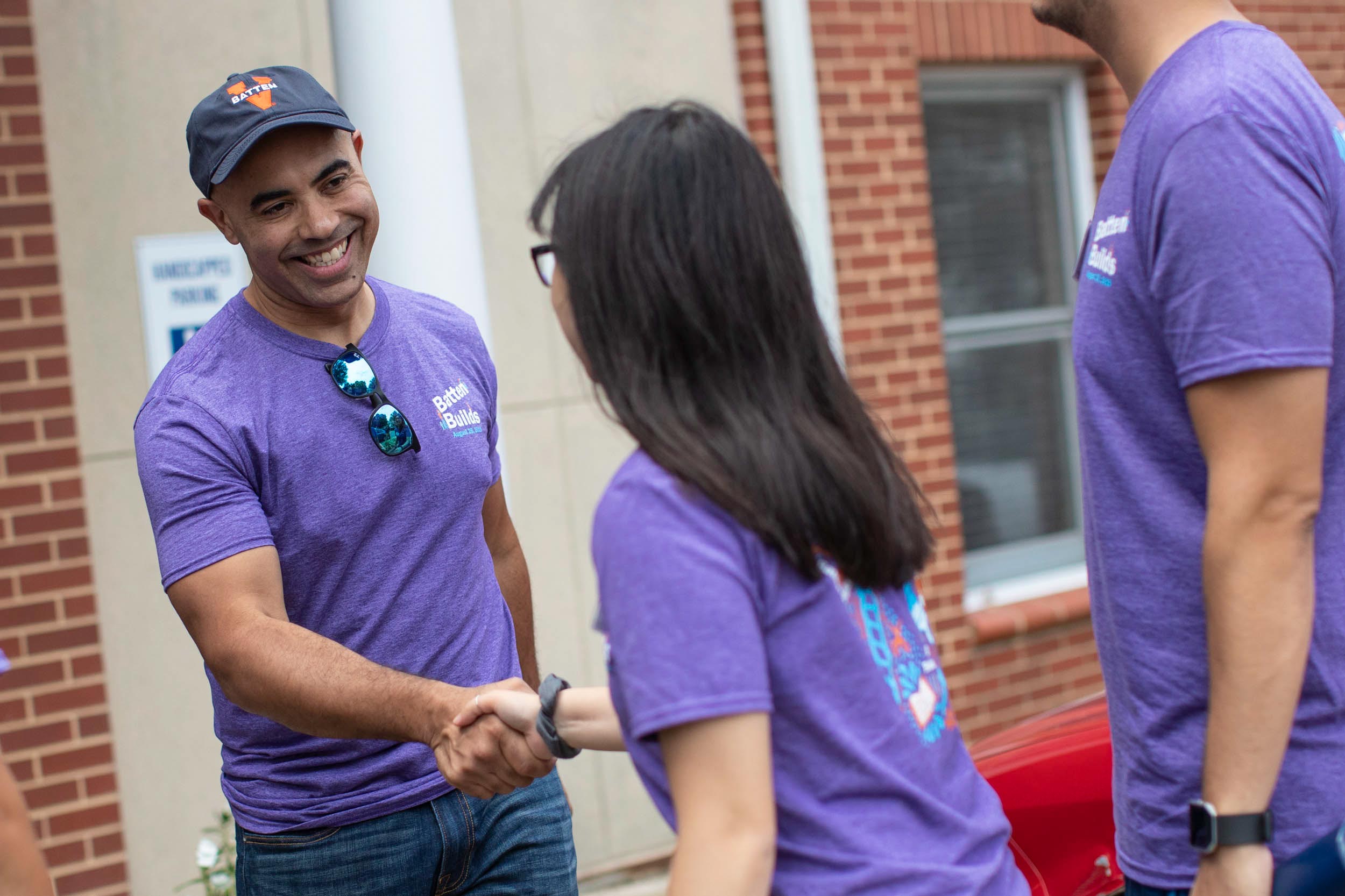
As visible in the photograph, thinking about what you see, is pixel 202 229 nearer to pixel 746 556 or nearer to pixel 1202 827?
pixel 746 556

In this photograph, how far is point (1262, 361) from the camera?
4.83ft

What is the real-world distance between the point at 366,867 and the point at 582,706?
859mm

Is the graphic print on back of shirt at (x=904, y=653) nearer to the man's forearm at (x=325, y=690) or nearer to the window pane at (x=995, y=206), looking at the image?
the man's forearm at (x=325, y=690)

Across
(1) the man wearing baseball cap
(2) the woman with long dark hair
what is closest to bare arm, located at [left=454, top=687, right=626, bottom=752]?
(2) the woman with long dark hair

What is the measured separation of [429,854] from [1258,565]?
1579 mm

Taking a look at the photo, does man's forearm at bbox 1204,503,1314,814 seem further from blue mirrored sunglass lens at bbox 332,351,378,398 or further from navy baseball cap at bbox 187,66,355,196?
navy baseball cap at bbox 187,66,355,196

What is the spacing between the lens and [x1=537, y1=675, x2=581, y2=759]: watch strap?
183 centimetres

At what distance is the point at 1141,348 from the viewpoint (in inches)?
63.9

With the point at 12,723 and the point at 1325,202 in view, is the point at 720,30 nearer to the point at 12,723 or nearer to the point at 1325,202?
the point at 12,723

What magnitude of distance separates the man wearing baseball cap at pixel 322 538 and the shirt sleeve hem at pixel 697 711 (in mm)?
908

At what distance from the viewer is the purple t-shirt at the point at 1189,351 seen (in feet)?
4.91

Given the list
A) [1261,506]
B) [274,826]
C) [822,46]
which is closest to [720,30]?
[822,46]

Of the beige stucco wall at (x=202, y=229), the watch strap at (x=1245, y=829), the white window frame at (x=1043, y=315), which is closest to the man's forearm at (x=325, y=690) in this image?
the watch strap at (x=1245, y=829)

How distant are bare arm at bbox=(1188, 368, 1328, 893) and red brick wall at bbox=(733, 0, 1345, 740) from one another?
3818 millimetres
